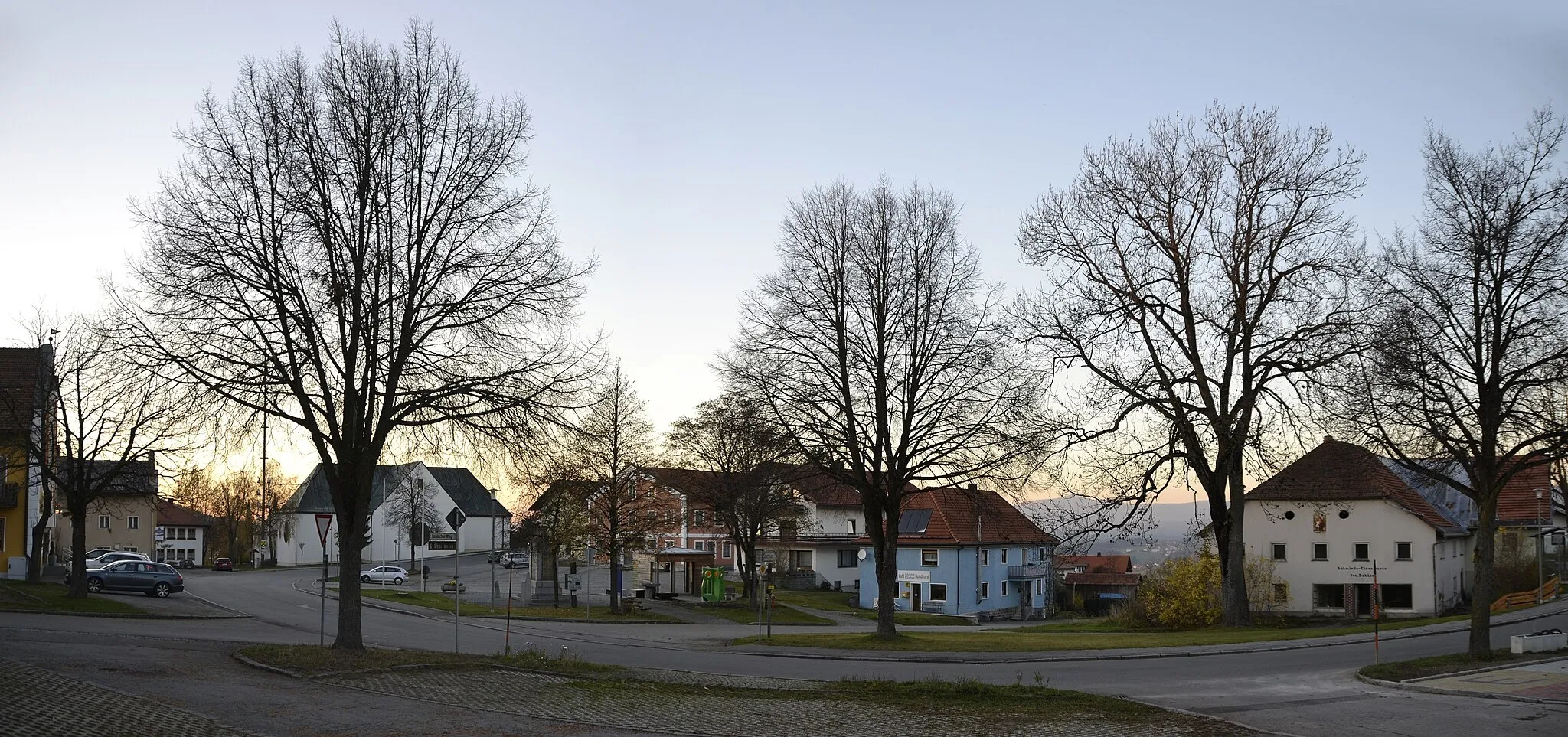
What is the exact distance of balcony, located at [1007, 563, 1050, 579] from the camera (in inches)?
2805

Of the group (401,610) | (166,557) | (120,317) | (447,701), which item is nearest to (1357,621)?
(401,610)

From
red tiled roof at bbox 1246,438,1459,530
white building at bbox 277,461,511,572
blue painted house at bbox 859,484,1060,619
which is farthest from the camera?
white building at bbox 277,461,511,572

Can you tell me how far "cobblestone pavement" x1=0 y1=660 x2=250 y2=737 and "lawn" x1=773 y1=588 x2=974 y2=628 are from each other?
40276mm

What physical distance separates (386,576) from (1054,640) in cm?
4656

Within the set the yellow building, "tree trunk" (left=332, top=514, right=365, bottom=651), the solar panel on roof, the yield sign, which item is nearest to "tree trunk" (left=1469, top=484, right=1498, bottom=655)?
"tree trunk" (left=332, top=514, right=365, bottom=651)

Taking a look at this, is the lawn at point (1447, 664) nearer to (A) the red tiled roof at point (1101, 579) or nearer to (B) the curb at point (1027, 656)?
(B) the curb at point (1027, 656)

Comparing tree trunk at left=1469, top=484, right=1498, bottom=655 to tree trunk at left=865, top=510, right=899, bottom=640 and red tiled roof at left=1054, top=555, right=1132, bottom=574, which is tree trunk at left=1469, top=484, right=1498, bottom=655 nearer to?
tree trunk at left=865, top=510, right=899, bottom=640

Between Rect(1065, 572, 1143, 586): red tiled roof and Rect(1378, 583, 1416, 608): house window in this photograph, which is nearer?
Rect(1378, 583, 1416, 608): house window

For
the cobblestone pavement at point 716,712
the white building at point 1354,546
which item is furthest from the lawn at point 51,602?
the white building at point 1354,546

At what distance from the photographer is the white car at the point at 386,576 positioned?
67.2m

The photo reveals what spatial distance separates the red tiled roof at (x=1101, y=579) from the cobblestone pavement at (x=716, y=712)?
2959 inches

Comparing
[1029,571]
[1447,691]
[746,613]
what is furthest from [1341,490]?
[1447,691]

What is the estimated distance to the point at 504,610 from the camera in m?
47.5

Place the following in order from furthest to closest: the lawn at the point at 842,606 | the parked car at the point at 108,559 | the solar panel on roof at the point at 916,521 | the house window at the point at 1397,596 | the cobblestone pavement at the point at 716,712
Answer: the solar panel on roof at the point at 916,521
the lawn at the point at 842,606
the house window at the point at 1397,596
the parked car at the point at 108,559
the cobblestone pavement at the point at 716,712
